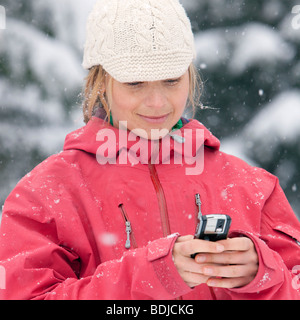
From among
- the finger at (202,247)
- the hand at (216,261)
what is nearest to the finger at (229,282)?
the hand at (216,261)

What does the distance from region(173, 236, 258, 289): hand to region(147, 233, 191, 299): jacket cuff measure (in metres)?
0.02

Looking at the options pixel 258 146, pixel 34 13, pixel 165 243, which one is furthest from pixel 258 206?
pixel 34 13

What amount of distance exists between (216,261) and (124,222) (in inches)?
16.8

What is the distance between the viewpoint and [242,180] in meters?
1.91

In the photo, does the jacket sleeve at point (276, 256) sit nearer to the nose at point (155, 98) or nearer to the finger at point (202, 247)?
the finger at point (202, 247)

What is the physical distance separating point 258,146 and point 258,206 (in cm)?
148

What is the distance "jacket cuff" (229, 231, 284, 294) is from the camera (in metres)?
1.43

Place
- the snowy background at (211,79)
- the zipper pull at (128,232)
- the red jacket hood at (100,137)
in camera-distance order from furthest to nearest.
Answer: the snowy background at (211,79)
the red jacket hood at (100,137)
the zipper pull at (128,232)

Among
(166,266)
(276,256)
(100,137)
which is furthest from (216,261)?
(100,137)

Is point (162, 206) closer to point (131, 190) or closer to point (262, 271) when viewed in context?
point (131, 190)

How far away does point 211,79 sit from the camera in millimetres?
3260

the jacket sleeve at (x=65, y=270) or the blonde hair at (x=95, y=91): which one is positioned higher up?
the blonde hair at (x=95, y=91)

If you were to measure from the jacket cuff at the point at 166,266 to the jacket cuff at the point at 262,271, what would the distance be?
0.17 metres

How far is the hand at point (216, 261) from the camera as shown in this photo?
4.45 feet
